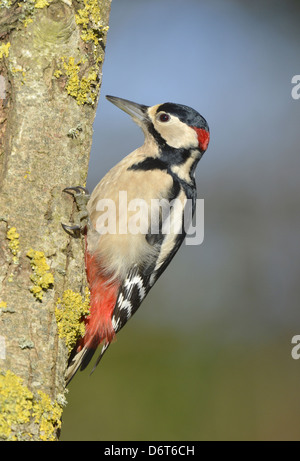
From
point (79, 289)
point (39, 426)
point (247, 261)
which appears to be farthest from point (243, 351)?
point (39, 426)

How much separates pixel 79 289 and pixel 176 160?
1.03 m

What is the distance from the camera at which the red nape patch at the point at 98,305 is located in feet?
8.97

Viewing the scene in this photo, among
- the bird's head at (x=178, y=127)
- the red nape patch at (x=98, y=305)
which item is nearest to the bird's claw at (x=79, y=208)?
the red nape patch at (x=98, y=305)

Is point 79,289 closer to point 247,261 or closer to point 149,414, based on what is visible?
point 149,414

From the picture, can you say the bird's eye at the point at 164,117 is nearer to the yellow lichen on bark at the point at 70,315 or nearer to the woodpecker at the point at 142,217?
the woodpecker at the point at 142,217

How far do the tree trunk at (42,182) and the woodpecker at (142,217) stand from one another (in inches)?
15.5

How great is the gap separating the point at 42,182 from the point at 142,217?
27.1 inches

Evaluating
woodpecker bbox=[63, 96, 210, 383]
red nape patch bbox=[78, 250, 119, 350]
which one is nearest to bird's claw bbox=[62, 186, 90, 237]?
woodpecker bbox=[63, 96, 210, 383]

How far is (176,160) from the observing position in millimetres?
3029

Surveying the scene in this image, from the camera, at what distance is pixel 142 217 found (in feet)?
9.09

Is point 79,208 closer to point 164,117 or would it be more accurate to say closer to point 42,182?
point 42,182

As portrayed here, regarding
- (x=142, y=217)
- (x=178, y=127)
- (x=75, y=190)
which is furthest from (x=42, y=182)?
(x=178, y=127)

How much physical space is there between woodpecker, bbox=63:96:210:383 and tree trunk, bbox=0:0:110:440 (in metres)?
0.39
